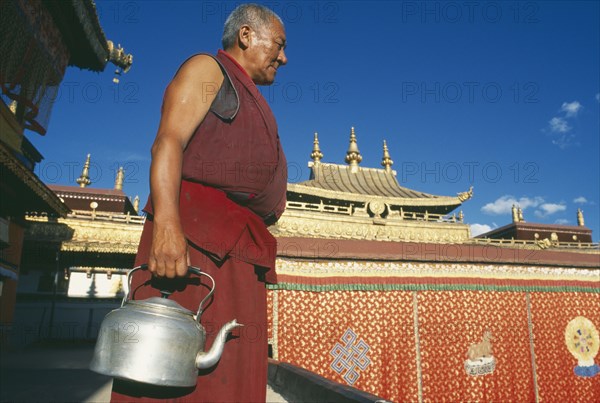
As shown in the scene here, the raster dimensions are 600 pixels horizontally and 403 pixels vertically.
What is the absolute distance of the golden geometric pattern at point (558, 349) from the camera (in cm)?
693

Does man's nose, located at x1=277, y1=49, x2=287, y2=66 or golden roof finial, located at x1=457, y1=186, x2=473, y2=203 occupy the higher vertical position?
golden roof finial, located at x1=457, y1=186, x2=473, y2=203

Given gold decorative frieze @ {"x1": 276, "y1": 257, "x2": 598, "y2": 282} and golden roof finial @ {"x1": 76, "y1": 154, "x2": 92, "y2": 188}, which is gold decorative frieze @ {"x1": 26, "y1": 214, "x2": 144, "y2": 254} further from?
golden roof finial @ {"x1": 76, "y1": 154, "x2": 92, "y2": 188}

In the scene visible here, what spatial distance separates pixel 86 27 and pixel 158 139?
265 inches

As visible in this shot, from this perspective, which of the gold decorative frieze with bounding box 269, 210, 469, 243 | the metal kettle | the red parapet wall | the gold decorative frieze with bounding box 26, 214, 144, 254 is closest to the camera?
the metal kettle

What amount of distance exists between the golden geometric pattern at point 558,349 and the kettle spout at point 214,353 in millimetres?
8079

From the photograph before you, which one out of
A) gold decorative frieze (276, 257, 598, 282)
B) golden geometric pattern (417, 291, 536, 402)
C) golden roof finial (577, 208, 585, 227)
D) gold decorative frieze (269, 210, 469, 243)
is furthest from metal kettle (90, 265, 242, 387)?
golden roof finial (577, 208, 585, 227)

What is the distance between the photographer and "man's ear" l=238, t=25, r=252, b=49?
1.32 meters

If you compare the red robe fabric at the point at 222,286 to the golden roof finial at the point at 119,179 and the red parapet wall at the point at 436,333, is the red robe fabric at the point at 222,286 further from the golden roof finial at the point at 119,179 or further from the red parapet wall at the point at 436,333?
the golden roof finial at the point at 119,179

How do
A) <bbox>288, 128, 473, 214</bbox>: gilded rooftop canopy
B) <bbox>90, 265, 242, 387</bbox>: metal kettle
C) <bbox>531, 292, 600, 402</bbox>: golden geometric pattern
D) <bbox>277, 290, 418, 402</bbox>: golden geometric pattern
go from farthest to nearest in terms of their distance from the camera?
<bbox>288, 128, 473, 214</bbox>: gilded rooftop canopy → <bbox>531, 292, 600, 402</bbox>: golden geometric pattern → <bbox>277, 290, 418, 402</bbox>: golden geometric pattern → <bbox>90, 265, 242, 387</bbox>: metal kettle

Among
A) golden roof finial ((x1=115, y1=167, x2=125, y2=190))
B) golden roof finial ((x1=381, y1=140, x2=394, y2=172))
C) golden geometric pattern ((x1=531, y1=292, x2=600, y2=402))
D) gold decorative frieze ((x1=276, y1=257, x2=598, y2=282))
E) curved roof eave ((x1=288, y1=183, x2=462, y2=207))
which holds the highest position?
Answer: golden roof finial ((x1=381, y1=140, x2=394, y2=172))

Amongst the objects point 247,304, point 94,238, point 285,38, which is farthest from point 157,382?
point 94,238

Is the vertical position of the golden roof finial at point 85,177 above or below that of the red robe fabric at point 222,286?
above

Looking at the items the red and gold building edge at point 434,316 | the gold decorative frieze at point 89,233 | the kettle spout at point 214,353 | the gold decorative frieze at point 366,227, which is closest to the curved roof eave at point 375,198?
the gold decorative frieze at point 366,227

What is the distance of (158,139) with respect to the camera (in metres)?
0.99
